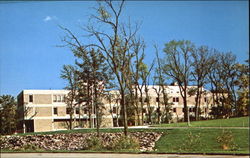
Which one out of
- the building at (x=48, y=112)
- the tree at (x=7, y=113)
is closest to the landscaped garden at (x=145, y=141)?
the tree at (x=7, y=113)

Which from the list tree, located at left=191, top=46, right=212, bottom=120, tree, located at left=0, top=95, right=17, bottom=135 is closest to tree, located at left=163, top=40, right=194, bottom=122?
tree, located at left=191, top=46, right=212, bottom=120

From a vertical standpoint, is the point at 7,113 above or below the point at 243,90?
below

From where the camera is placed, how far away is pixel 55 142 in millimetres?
20000

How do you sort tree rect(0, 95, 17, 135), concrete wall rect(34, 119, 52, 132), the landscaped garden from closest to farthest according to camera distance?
the landscaped garden < tree rect(0, 95, 17, 135) < concrete wall rect(34, 119, 52, 132)

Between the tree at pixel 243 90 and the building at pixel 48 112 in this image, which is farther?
the building at pixel 48 112

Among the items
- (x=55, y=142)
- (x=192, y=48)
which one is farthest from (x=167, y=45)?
(x=55, y=142)

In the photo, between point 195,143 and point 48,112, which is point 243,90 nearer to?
point 195,143

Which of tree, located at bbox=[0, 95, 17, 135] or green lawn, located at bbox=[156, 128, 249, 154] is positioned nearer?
green lawn, located at bbox=[156, 128, 249, 154]

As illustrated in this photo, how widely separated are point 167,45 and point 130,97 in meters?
5.81

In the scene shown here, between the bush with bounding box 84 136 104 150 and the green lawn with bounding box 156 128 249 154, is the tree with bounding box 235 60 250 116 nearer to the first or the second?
the green lawn with bounding box 156 128 249 154

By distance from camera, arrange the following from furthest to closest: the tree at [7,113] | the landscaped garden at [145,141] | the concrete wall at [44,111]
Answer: the concrete wall at [44,111] → the tree at [7,113] → the landscaped garden at [145,141]

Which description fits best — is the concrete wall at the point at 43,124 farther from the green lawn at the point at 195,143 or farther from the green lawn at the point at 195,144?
the green lawn at the point at 195,143

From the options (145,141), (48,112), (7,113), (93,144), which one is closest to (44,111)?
(48,112)

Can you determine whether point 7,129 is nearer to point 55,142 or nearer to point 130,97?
point 55,142
